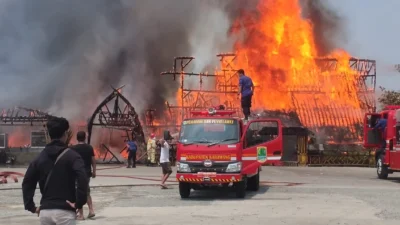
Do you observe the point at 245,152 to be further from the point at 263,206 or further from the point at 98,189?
the point at 98,189

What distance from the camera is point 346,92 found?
44312 millimetres

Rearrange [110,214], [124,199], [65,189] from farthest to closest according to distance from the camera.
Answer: [124,199]
[110,214]
[65,189]

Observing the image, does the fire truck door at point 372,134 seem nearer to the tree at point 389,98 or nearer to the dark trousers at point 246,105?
the dark trousers at point 246,105

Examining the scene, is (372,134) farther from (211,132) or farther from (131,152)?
(131,152)

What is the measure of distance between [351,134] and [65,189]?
38.2 metres

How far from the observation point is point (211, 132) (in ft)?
47.0

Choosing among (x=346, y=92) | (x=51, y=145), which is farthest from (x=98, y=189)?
(x=346, y=92)

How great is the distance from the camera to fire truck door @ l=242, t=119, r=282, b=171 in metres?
14.6

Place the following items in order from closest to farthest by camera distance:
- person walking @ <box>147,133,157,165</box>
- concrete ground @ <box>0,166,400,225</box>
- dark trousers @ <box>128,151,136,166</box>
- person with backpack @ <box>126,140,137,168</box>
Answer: concrete ground @ <box>0,166,400,225</box>
person with backpack @ <box>126,140,137,168</box>
dark trousers @ <box>128,151,136,166</box>
person walking @ <box>147,133,157,165</box>

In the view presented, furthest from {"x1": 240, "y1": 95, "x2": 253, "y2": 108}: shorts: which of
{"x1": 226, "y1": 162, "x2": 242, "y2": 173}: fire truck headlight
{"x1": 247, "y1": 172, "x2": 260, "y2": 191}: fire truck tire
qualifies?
{"x1": 226, "y1": 162, "x2": 242, "y2": 173}: fire truck headlight

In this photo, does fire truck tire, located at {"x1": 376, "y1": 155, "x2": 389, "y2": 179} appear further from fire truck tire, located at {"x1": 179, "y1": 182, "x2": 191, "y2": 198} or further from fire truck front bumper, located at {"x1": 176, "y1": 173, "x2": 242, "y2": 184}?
fire truck tire, located at {"x1": 179, "y1": 182, "x2": 191, "y2": 198}

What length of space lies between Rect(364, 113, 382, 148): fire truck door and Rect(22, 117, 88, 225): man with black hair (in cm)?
1865

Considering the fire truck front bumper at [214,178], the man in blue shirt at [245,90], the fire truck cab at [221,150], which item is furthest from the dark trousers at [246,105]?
the fire truck front bumper at [214,178]

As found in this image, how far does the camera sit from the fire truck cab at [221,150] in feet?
45.0
